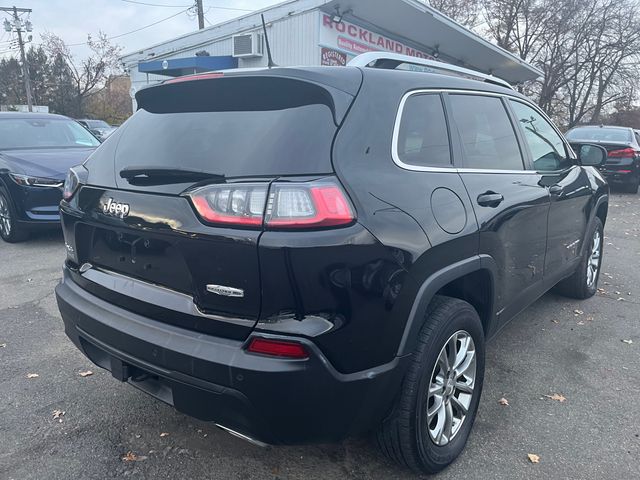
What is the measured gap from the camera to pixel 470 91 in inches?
117

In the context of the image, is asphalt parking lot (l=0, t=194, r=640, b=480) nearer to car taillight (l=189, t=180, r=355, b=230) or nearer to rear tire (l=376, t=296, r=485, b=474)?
rear tire (l=376, t=296, r=485, b=474)

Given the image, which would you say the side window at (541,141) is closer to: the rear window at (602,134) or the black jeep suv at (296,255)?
the black jeep suv at (296,255)

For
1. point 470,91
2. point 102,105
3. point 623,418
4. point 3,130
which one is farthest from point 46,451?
point 102,105

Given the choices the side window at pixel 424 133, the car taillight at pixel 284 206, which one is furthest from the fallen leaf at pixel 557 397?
the car taillight at pixel 284 206

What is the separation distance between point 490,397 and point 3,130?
23.9ft

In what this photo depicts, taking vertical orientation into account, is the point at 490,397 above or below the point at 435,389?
below

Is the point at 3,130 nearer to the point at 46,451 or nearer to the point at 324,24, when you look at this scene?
the point at 46,451

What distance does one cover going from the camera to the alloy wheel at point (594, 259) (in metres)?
4.90

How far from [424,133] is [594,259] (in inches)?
133

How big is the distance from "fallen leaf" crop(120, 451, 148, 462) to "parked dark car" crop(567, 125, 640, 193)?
1210cm

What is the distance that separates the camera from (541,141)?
12.1ft

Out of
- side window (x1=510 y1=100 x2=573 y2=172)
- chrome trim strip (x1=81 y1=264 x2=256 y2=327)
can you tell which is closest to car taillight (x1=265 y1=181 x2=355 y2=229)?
chrome trim strip (x1=81 y1=264 x2=256 y2=327)

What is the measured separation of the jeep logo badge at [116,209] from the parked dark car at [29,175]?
4.65 metres

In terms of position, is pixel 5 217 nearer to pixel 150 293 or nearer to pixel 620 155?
pixel 150 293
